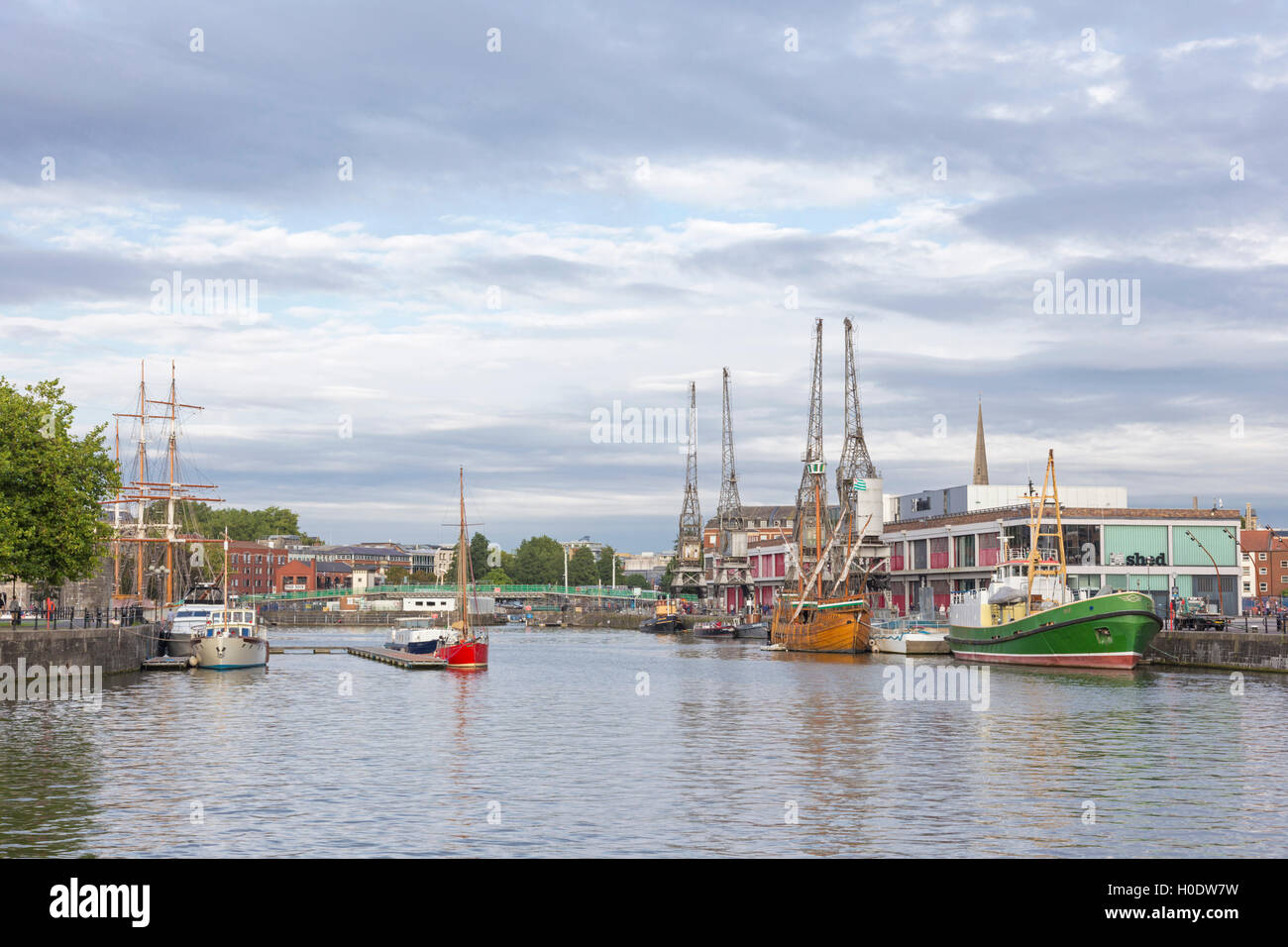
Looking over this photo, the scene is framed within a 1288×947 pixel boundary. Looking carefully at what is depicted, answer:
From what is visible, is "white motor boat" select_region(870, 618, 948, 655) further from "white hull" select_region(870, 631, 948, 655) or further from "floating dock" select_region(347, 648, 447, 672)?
"floating dock" select_region(347, 648, 447, 672)

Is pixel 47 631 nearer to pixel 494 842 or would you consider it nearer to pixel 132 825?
pixel 132 825

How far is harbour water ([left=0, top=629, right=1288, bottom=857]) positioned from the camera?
2723cm

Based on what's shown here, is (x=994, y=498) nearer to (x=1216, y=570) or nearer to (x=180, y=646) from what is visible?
(x=1216, y=570)

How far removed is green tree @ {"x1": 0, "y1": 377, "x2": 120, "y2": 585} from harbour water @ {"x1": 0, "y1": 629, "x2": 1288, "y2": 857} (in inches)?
361

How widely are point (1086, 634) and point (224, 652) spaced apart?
58532 mm

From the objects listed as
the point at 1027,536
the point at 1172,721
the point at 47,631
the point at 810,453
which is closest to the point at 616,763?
the point at 1172,721

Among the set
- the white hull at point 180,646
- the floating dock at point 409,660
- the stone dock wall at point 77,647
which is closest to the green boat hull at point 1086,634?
the floating dock at point 409,660

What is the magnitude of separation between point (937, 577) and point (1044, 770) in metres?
122

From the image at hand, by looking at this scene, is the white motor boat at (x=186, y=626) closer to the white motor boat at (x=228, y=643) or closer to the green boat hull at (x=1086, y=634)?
the white motor boat at (x=228, y=643)

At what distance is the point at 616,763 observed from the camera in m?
40.5

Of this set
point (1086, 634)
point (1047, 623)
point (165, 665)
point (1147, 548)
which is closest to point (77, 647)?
point (165, 665)

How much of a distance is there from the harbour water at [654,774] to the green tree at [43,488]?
917 cm

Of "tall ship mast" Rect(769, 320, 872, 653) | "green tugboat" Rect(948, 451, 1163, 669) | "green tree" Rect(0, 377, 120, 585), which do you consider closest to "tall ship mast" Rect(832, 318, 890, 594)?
"tall ship mast" Rect(769, 320, 872, 653)
